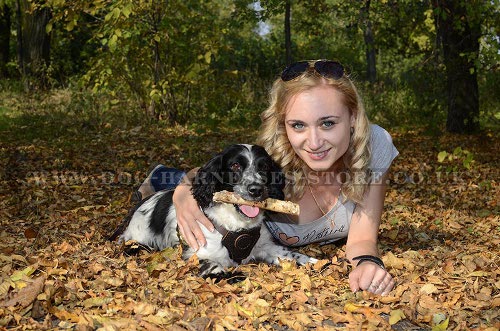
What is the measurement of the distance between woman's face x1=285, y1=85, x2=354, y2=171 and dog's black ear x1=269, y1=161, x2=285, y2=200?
328 millimetres

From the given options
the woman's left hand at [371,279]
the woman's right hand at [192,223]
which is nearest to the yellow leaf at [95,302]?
the woman's right hand at [192,223]

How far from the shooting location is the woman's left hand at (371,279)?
11.9ft

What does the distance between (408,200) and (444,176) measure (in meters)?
1.84

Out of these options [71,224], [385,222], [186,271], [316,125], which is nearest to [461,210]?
[385,222]

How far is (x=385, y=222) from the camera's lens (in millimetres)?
6207

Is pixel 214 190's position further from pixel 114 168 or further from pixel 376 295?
pixel 114 168

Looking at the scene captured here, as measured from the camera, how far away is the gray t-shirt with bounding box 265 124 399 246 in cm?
447

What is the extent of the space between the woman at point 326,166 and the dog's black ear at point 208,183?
0.33 feet

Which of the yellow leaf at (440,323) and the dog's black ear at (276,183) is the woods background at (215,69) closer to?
the dog's black ear at (276,183)

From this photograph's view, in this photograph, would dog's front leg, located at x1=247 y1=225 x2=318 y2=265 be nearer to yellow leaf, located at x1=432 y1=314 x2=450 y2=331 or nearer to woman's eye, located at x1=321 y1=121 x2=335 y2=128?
woman's eye, located at x1=321 y1=121 x2=335 y2=128

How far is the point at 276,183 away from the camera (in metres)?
4.38

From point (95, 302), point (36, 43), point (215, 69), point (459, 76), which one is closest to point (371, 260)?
point (95, 302)

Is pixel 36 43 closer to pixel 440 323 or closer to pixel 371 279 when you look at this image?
pixel 371 279

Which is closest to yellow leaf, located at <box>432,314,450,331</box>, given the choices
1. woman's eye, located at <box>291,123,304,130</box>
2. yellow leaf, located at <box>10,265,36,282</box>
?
woman's eye, located at <box>291,123,304,130</box>
